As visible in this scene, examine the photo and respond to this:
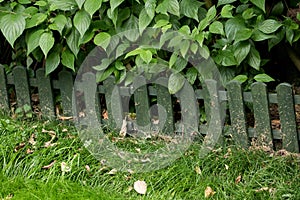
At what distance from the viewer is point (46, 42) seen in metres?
4.09

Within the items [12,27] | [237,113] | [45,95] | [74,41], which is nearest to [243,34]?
[237,113]

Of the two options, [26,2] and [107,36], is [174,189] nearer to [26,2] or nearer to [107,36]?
[107,36]

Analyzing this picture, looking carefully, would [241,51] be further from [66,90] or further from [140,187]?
[66,90]

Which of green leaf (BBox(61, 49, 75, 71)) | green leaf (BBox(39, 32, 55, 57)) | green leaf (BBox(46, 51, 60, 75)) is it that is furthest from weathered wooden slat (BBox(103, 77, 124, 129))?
green leaf (BBox(39, 32, 55, 57))

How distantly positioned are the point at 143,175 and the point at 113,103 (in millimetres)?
838

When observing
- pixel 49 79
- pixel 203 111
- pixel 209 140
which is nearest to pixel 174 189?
pixel 209 140

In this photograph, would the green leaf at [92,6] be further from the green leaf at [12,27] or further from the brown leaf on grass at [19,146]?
the brown leaf on grass at [19,146]

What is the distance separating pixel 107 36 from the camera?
4082mm

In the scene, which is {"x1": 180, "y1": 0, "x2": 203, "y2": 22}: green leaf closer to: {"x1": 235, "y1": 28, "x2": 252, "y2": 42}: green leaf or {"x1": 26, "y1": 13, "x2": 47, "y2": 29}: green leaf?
{"x1": 235, "y1": 28, "x2": 252, "y2": 42}: green leaf

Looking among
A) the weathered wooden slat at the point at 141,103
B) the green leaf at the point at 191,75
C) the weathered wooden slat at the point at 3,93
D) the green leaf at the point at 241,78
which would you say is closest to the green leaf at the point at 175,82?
the green leaf at the point at 191,75

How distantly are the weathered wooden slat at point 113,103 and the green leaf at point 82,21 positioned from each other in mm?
435

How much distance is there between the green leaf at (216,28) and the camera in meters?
3.82

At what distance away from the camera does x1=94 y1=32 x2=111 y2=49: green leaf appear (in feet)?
13.3

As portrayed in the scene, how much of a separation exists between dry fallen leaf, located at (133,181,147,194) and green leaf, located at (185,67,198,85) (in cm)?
83
